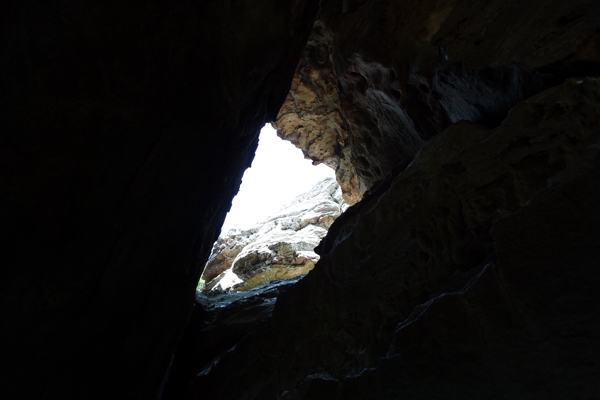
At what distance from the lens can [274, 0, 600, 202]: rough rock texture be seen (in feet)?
14.7

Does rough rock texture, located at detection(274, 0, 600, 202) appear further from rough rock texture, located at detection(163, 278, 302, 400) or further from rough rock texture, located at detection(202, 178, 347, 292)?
rough rock texture, located at detection(202, 178, 347, 292)

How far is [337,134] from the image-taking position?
14.4 m

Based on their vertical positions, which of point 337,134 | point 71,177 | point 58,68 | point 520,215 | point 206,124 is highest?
point 337,134

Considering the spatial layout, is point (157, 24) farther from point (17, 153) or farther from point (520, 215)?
point (520, 215)

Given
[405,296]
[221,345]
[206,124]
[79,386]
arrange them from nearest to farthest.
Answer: [405,296], [79,386], [206,124], [221,345]

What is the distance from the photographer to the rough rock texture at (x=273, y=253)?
19.2m

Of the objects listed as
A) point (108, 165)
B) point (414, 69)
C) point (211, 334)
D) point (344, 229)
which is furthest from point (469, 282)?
point (211, 334)

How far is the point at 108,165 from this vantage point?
4.88 metres

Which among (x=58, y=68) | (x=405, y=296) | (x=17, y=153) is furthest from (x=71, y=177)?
(x=405, y=296)

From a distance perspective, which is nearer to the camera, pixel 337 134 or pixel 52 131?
pixel 52 131

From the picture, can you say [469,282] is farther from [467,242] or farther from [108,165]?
[108,165]

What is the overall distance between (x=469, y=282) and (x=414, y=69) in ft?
17.6

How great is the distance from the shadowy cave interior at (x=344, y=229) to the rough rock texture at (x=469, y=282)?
21 mm

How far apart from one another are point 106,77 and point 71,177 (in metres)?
1.45
